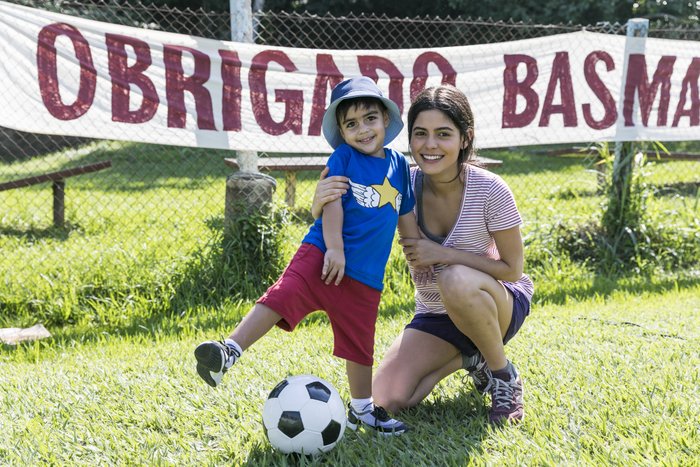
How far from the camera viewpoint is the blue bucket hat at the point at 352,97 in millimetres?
2744

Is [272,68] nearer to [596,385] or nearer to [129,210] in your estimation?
[596,385]

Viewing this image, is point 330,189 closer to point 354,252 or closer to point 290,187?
point 354,252

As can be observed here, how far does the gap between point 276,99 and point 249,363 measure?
2.09 metres

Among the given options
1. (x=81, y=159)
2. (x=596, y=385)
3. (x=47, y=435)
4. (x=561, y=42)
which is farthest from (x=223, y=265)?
(x=81, y=159)

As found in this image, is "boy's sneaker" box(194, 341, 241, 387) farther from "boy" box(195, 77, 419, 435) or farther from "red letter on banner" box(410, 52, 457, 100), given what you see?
"red letter on banner" box(410, 52, 457, 100)

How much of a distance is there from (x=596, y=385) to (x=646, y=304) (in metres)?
1.84

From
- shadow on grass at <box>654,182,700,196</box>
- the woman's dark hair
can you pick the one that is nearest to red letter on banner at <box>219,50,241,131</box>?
the woman's dark hair

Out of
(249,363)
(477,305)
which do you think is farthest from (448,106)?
(249,363)

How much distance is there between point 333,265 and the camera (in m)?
2.66

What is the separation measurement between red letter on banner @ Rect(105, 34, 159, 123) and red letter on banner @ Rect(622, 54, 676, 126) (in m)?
3.75

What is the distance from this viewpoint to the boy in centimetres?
269

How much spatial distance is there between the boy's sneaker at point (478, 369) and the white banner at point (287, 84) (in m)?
2.34

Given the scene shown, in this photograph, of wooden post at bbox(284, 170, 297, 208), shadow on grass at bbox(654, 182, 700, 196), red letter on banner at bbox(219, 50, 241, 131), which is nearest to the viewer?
red letter on banner at bbox(219, 50, 241, 131)

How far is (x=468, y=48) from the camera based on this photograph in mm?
5422
